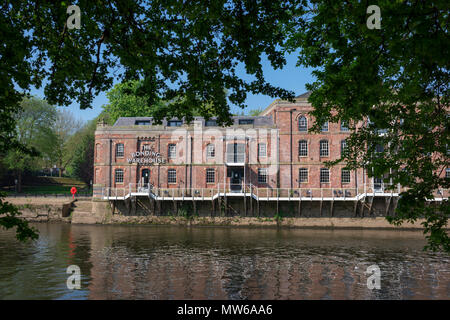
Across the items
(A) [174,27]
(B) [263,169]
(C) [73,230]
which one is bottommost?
(C) [73,230]

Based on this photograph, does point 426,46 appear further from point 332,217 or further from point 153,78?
point 332,217

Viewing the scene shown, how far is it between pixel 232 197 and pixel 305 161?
8.73 meters

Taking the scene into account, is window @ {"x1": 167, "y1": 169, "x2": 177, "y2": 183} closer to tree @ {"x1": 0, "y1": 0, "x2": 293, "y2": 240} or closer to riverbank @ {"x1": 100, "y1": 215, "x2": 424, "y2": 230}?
riverbank @ {"x1": 100, "y1": 215, "x2": 424, "y2": 230}

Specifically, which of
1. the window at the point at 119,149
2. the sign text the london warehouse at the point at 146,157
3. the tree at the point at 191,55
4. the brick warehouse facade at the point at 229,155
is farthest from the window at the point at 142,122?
the tree at the point at 191,55

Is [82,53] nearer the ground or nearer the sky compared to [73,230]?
nearer the sky

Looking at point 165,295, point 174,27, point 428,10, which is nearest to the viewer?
point 428,10

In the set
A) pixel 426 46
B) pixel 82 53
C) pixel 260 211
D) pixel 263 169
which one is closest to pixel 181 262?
pixel 82 53

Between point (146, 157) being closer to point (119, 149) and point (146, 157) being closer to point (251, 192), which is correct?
point (119, 149)

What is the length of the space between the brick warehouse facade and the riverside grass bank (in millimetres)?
106

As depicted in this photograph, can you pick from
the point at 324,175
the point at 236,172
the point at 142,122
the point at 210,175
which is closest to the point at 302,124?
the point at 324,175

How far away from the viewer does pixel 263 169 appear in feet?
120

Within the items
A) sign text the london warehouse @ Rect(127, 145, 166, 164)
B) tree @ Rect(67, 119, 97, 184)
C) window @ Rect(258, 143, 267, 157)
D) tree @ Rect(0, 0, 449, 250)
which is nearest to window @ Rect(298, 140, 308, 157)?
window @ Rect(258, 143, 267, 157)

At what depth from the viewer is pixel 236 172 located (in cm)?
3728

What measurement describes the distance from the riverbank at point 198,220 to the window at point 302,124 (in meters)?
9.39
